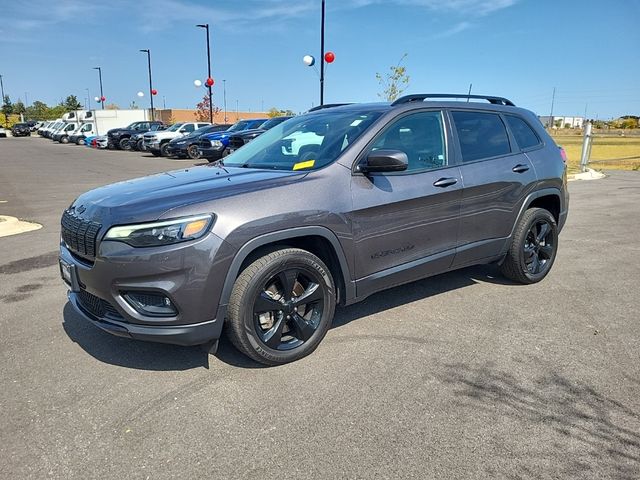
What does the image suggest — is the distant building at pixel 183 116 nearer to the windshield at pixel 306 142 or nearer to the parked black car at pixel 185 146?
the parked black car at pixel 185 146

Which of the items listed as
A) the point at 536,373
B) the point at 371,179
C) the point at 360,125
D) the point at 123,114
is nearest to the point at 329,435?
the point at 536,373

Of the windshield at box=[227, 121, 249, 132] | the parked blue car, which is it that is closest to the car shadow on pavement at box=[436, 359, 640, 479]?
the parked blue car

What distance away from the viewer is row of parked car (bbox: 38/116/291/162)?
1734 cm

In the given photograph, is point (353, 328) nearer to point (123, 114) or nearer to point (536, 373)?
point (536, 373)

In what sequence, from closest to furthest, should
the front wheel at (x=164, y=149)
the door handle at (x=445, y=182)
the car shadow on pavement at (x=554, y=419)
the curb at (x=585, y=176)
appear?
the car shadow on pavement at (x=554, y=419), the door handle at (x=445, y=182), the curb at (x=585, y=176), the front wheel at (x=164, y=149)

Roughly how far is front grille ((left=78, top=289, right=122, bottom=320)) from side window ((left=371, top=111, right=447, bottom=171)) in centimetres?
216

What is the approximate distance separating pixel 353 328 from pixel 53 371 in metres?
2.17

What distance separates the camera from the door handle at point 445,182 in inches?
160

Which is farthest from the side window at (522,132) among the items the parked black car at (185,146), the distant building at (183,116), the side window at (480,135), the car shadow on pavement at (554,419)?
the distant building at (183,116)

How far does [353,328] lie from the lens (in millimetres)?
4031

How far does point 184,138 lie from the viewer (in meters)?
23.4

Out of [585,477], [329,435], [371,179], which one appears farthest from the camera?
[371,179]

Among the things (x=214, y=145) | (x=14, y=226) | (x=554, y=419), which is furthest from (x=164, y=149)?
(x=554, y=419)

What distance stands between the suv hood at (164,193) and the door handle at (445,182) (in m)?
1.19
